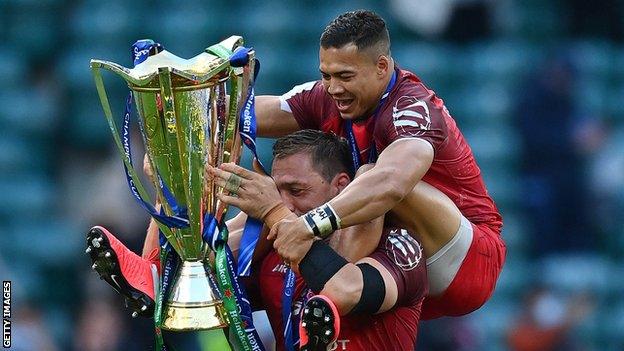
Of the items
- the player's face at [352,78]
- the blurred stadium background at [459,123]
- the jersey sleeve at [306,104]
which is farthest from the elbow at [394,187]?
the blurred stadium background at [459,123]

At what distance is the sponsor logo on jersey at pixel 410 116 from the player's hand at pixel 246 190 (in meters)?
0.52

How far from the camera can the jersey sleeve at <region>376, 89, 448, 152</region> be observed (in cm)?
437

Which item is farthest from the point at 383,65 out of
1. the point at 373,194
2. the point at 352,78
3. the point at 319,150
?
the point at 373,194

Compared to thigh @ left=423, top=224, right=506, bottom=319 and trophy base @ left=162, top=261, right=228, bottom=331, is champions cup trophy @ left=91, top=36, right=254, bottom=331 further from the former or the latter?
thigh @ left=423, top=224, right=506, bottom=319

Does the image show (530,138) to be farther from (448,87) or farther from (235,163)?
(235,163)

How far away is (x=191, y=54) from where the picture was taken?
8258 mm

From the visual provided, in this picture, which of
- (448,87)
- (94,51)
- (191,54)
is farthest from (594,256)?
(94,51)

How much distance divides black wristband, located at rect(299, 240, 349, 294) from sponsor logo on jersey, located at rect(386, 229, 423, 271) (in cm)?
18

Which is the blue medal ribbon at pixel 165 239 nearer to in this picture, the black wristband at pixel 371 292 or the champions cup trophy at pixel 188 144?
the champions cup trophy at pixel 188 144

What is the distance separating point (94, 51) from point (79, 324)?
171 cm

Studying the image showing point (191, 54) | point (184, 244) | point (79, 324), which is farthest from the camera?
point (191, 54)

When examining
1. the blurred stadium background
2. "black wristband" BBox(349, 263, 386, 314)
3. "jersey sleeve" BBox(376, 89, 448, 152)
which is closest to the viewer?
"black wristband" BBox(349, 263, 386, 314)

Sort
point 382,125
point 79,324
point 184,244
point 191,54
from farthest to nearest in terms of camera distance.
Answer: point 191,54
point 79,324
point 382,125
point 184,244

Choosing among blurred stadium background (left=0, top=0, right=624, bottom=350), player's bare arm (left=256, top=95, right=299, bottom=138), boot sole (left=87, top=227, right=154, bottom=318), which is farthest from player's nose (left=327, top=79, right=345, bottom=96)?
blurred stadium background (left=0, top=0, right=624, bottom=350)
